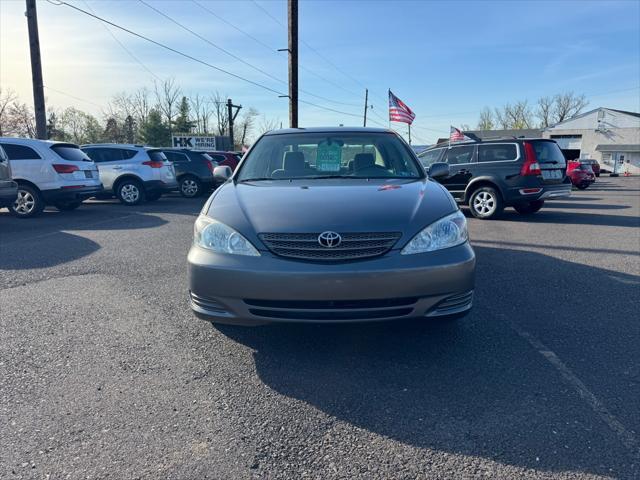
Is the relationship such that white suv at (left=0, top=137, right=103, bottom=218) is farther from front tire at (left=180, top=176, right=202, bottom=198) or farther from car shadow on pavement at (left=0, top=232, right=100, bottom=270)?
front tire at (left=180, top=176, right=202, bottom=198)

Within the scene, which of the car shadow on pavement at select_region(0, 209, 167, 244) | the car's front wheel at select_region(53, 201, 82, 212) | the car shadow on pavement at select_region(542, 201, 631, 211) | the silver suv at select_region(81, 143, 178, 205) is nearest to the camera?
the car shadow on pavement at select_region(0, 209, 167, 244)

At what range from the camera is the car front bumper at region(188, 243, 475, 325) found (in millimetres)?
2645

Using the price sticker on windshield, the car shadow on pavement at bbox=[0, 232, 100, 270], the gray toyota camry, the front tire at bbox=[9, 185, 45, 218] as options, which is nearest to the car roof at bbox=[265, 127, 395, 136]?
the price sticker on windshield

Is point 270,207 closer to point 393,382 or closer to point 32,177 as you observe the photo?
point 393,382

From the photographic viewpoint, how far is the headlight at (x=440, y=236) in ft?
9.26

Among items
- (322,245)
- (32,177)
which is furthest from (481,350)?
(32,177)

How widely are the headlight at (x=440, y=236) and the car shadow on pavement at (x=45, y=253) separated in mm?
5006

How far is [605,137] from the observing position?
185ft

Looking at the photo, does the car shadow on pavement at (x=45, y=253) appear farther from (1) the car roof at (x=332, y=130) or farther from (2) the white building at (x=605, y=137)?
(2) the white building at (x=605, y=137)

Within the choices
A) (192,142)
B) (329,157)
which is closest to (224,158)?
(329,157)

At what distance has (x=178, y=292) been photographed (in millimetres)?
4629

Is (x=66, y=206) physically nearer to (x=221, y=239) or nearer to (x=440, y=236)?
(x=221, y=239)

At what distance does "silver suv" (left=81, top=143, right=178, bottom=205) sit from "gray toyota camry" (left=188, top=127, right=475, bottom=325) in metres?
10.6

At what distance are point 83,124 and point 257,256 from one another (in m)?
74.7
